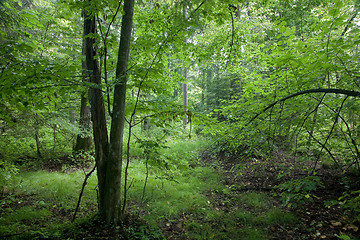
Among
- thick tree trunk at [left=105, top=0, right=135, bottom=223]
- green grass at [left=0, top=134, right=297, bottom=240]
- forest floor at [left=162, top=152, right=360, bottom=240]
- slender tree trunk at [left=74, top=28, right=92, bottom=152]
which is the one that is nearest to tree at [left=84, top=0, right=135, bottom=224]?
thick tree trunk at [left=105, top=0, right=135, bottom=223]

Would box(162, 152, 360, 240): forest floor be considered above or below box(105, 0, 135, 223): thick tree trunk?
below

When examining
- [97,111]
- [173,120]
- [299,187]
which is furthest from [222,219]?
[97,111]

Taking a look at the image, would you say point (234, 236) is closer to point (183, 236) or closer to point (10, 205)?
point (183, 236)

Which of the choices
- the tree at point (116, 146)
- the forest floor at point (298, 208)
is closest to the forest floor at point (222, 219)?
the forest floor at point (298, 208)

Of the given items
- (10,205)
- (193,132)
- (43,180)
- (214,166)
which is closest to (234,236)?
(214,166)

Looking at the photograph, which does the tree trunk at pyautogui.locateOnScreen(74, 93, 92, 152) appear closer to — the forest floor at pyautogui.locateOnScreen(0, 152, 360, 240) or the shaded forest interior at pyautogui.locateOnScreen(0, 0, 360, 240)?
the shaded forest interior at pyautogui.locateOnScreen(0, 0, 360, 240)

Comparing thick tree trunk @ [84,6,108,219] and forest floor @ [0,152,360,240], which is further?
thick tree trunk @ [84,6,108,219]

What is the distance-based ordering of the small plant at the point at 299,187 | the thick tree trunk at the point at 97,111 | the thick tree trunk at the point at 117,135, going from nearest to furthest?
the small plant at the point at 299,187, the thick tree trunk at the point at 117,135, the thick tree trunk at the point at 97,111

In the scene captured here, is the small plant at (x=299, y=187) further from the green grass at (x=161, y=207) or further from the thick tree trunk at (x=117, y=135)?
the thick tree trunk at (x=117, y=135)

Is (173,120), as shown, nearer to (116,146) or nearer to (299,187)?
(116,146)

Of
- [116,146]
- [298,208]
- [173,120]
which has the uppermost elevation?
[173,120]

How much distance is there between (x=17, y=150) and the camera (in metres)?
5.81


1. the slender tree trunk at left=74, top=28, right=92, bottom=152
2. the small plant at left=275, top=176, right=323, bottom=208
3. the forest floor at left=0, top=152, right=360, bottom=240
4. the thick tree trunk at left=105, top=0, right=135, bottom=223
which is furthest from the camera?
the slender tree trunk at left=74, top=28, right=92, bottom=152

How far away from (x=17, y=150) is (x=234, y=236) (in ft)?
21.5
